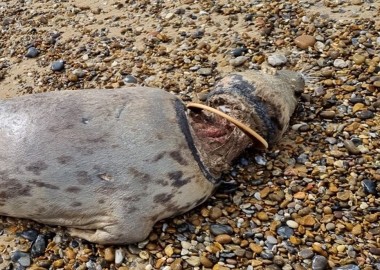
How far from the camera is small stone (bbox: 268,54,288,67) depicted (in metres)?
4.93

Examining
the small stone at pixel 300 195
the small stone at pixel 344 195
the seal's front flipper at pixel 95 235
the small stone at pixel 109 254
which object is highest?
the seal's front flipper at pixel 95 235

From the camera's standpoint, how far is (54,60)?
5.41m

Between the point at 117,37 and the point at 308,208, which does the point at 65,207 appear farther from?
the point at 117,37

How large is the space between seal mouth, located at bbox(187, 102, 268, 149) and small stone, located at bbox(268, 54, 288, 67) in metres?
1.26

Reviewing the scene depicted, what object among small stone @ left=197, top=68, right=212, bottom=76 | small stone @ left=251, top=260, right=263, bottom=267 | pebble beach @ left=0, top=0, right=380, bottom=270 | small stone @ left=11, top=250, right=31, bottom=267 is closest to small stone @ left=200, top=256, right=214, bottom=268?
pebble beach @ left=0, top=0, right=380, bottom=270

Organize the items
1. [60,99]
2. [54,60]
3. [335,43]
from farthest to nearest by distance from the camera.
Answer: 1. [54,60]
2. [335,43]
3. [60,99]

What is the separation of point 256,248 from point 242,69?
6.57 ft

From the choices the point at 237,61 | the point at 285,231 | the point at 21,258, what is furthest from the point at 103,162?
the point at 237,61

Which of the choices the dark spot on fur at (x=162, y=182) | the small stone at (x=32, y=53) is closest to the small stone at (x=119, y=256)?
the dark spot on fur at (x=162, y=182)

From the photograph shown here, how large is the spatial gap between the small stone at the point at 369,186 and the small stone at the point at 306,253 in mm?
644

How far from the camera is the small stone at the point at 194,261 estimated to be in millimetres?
3336

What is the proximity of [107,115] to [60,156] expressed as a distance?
0.39m

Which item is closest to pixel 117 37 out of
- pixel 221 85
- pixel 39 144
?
pixel 221 85

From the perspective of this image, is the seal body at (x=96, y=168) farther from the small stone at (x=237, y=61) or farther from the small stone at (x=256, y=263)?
the small stone at (x=237, y=61)
